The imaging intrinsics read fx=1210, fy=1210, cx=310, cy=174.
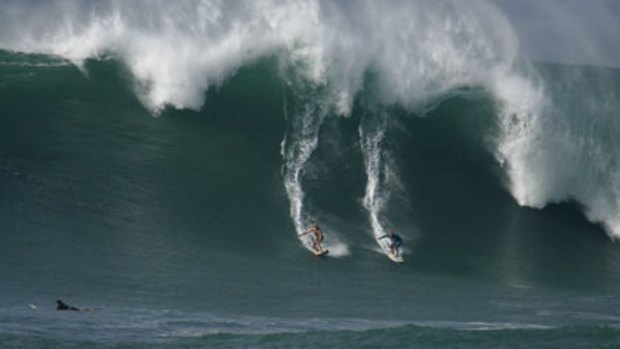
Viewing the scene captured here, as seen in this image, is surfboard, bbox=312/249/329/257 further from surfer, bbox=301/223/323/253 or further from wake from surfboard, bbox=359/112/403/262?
wake from surfboard, bbox=359/112/403/262

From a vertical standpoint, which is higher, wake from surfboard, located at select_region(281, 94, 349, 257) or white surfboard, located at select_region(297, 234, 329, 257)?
wake from surfboard, located at select_region(281, 94, 349, 257)

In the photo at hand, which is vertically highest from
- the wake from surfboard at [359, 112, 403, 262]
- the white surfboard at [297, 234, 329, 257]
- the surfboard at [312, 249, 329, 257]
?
the wake from surfboard at [359, 112, 403, 262]

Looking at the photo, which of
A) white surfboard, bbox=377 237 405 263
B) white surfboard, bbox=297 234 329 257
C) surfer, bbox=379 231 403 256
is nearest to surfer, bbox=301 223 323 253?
white surfboard, bbox=297 234 329 257

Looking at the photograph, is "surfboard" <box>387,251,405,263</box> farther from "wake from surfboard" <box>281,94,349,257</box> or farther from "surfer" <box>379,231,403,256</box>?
"wake from surfboard" <box>281,94,349,257</box>

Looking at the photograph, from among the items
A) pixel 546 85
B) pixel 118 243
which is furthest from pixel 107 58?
pixel 546 85

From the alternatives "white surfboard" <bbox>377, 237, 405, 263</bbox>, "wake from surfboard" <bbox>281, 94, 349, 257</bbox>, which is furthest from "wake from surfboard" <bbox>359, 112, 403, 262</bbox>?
"wake from surfboard" <bbox>281, 94, 349, 257</bbox>

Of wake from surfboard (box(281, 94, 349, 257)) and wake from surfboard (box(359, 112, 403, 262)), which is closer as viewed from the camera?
wake from surfboard (box(281, 94, 349, 257))

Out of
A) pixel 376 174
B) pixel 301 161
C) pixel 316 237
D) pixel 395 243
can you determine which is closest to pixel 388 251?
pixel 395 243

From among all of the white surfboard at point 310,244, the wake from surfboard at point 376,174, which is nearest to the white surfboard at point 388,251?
the wake from surfboard at point 376,174

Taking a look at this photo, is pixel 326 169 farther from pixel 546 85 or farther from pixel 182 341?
pixel 182 341

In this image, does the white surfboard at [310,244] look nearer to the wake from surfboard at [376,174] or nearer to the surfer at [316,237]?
the surfer at [316,237]

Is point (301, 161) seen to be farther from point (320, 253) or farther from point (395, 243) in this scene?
point (320, 253)
